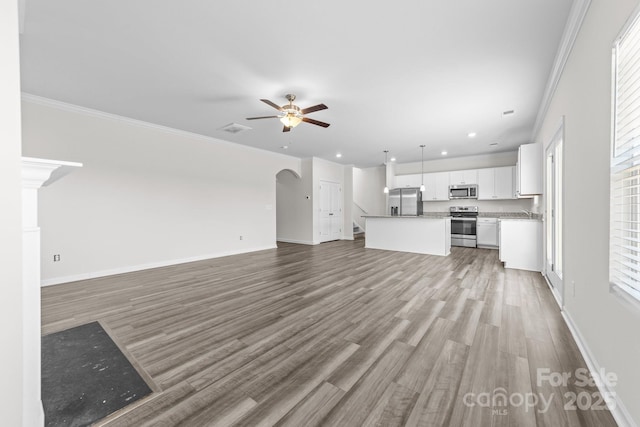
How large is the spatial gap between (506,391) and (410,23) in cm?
296

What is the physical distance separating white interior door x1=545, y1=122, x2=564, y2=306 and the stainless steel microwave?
3.50 meters

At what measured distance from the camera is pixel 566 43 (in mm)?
2500

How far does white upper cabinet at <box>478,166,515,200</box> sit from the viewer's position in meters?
7.12

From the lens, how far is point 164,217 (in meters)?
5.29

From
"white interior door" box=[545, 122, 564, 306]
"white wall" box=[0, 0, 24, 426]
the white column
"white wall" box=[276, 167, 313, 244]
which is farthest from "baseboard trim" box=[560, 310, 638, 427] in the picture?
"white wall" box=[276, 167, 313, 244]

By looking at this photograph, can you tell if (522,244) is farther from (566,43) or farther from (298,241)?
(298,241)

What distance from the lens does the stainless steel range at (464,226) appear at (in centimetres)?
742

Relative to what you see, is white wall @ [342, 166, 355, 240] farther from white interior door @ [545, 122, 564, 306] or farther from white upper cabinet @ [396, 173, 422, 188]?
white interior door @ [545, 122, 564, 306]

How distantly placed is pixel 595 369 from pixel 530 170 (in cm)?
372

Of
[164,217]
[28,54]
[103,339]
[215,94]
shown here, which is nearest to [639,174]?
[103,339]

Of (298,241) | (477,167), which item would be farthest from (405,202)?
(298,241)

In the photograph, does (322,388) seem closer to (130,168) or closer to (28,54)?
(28,54)

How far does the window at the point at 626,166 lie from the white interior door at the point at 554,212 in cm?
165

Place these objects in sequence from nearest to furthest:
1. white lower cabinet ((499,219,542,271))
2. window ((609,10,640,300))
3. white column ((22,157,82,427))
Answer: white column ((22,157,82,427)) < window ((609,10,640,300)) < white lower cabinet ((499,219,542,271))
